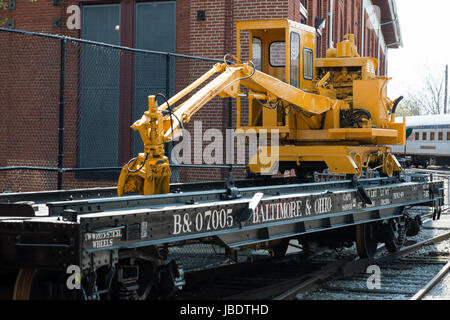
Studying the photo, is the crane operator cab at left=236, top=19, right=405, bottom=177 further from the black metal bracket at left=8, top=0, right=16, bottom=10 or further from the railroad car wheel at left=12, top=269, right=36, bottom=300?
the black metal bracket at left=8, top=0, right=16, bottom=10

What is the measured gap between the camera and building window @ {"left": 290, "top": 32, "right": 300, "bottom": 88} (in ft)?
34.4

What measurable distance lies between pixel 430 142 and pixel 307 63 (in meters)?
36.3

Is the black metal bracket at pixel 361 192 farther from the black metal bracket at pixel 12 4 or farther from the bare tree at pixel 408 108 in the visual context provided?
the bare tree at pixel 408 108

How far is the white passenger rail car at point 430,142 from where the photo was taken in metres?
44.0

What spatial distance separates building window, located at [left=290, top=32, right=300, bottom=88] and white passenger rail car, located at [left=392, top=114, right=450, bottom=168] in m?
34.4

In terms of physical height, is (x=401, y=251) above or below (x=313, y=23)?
below

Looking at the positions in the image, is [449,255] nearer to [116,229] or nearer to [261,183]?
[261,183]

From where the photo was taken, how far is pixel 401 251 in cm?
1167

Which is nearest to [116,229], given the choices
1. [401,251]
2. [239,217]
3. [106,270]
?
[106,270]

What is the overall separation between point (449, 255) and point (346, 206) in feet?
13.0

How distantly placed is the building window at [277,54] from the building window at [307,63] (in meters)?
0.37

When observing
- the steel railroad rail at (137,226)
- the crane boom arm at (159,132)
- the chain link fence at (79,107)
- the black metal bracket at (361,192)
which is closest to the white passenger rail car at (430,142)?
the chain link fence at (79,107)

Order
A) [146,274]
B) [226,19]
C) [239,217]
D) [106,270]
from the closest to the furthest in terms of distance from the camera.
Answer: [106,270], [146,274], [239,217], [226,19]

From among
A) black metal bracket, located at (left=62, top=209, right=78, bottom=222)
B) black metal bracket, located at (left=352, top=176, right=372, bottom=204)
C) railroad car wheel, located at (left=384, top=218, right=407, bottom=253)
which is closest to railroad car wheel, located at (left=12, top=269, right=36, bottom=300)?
black metal bracket, located at (left=62, top=209, right=78, bottom=222)
